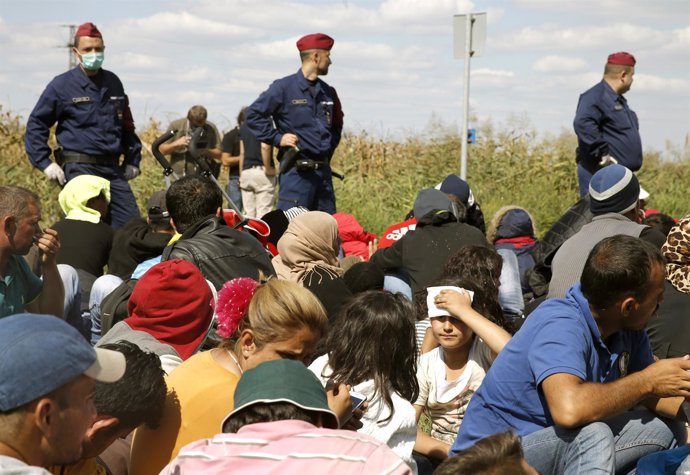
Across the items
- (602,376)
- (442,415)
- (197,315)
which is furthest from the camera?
(442,415)

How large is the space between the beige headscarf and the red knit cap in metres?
1.43

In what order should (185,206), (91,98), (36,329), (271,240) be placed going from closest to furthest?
(36,329) < (185,206) < (271,240) < (91,98)

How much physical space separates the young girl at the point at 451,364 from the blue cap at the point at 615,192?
1.35m

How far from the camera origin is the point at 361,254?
7.71m

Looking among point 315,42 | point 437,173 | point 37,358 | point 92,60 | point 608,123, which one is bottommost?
point 437,173

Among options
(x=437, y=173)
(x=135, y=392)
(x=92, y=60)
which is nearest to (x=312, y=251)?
(x=135, y=392)

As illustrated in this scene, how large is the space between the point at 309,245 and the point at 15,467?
11.5 ft

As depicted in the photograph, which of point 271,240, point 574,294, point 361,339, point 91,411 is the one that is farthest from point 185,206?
point 91,411

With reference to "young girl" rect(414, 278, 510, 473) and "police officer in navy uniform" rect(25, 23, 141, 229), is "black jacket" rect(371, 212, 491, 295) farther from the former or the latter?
"police officer in navy uniform" rect(25, 23, 141, 229)

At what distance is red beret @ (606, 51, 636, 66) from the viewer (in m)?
10.1

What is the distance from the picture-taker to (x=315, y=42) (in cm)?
934

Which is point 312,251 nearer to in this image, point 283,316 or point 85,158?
point 283,316

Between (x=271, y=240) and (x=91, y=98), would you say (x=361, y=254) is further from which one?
(x=91, y=98)

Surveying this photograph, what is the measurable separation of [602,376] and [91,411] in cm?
212
